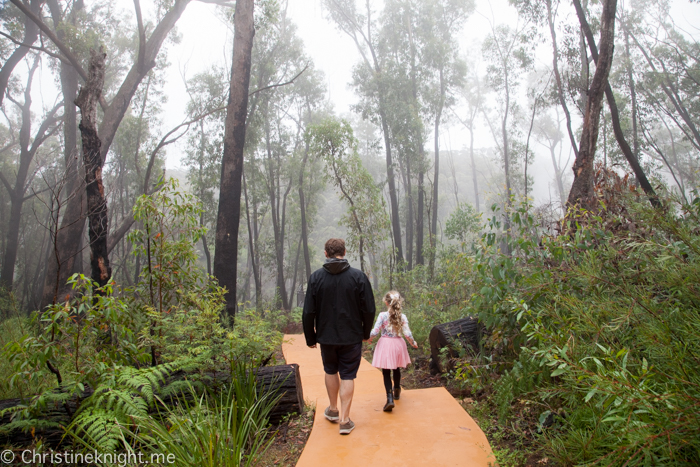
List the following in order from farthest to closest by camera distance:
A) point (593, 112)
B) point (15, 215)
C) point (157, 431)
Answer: point (15, 215) < point (593, 112) < point (157, 431)

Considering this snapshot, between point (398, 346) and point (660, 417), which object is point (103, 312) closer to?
point (398, 346)

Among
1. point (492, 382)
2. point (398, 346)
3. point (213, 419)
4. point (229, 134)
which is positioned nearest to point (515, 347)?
point (492, 382)

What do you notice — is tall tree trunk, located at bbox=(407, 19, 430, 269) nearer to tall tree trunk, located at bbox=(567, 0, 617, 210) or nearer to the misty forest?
the misty forest

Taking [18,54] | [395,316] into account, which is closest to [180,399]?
[395,316]

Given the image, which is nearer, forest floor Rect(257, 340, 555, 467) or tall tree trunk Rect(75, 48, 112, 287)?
forest floor Rect(257, 340, 555, 467)

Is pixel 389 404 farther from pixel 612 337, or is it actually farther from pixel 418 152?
pixel 418 152

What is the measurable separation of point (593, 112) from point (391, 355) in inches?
269

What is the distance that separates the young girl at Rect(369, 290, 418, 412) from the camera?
4102 millimetres

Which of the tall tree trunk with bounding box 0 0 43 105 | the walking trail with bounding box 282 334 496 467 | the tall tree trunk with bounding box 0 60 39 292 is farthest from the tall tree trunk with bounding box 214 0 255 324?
the tall tree trunk with bounding box 0 60 39 292

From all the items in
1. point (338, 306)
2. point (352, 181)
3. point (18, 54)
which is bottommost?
point (338, 306)

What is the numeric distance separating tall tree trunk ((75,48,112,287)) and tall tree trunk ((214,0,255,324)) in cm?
170

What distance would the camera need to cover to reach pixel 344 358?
3.66 meters

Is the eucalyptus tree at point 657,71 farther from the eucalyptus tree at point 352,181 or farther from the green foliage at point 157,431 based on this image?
the green foliage at point 157,431

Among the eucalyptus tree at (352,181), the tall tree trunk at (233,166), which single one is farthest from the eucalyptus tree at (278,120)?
the tall tree trunk at (233,166)
